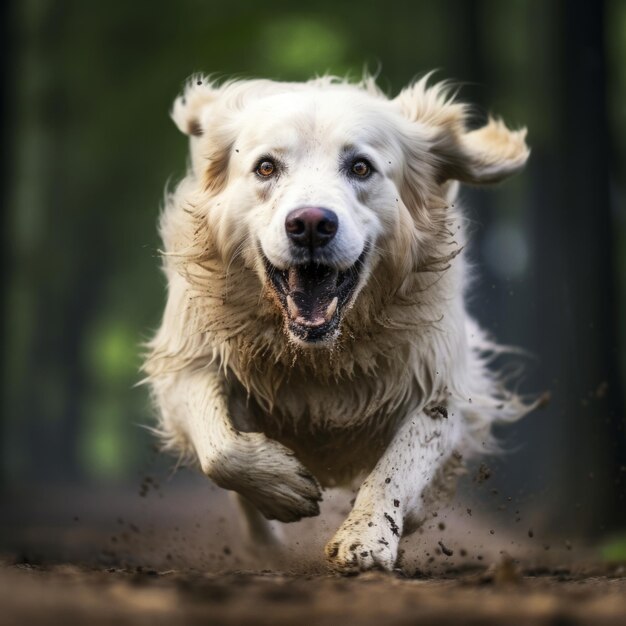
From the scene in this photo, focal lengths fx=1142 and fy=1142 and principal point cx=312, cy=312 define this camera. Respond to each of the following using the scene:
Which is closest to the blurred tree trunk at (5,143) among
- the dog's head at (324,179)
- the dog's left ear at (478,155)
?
the dog's head at (324,179)

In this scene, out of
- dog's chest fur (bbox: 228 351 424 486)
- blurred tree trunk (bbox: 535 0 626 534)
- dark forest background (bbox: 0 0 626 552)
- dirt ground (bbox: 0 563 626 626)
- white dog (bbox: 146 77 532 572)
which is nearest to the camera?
dirt ground (bbox: 0 563 626 626)

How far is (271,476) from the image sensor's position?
5301mm

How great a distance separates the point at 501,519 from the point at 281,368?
677 cm

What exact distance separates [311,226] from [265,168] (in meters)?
0.63

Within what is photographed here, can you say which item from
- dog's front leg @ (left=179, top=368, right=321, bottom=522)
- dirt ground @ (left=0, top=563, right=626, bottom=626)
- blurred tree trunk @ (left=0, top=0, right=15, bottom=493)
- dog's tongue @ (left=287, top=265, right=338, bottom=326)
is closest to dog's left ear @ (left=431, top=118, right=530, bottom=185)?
dog's tongue @ (left=287, top=265, right=338, bottom=326)

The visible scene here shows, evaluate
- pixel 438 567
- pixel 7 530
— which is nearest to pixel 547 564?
pixel 438 567

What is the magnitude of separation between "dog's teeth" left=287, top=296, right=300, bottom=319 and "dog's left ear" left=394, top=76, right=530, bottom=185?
4.28 ft

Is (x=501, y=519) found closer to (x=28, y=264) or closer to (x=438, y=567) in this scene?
(x=438, y=567)

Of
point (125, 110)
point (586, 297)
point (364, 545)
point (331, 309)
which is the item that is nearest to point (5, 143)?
point (125, 110)

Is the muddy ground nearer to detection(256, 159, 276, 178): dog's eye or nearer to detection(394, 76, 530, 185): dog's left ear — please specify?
detection(256, 159, 276, 178): dog's eye

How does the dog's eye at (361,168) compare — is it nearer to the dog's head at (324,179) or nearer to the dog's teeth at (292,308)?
the dog's head at (324,179)

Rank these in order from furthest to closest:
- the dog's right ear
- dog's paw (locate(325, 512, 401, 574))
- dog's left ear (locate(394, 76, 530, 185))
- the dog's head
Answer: the dog's right ear → dog's left ear (locate(394, 76, 530, 185)) → the dog's head → dog's paw (locate(325, 512, 401, 574))

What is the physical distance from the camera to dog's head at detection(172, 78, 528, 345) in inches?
203

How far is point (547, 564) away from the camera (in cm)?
706
